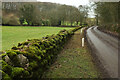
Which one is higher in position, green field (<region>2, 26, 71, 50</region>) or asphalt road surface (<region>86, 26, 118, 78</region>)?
green field (<region>2, 26, 71, 50</region>)

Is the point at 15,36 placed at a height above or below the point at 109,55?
above

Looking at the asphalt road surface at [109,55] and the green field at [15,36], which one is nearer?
the asphalt road surface at [109,55]

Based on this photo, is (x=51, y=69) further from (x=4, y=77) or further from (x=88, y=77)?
(x=4, y=77)


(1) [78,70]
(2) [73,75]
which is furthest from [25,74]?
(1) [78,70]

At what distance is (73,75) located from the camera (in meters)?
3.88

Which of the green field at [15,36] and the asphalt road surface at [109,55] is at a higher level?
the green field at [15,36]

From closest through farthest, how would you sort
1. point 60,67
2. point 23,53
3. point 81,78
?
1. point 23,53
2. point 81,78
3. point 60,67

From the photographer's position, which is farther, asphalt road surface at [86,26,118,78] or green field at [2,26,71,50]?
green field at [2,26,71,50]

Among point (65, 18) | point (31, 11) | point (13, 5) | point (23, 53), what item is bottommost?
point (23, 53)

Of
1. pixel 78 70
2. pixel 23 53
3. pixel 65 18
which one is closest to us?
pixel 23 53

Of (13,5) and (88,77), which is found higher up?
(13,5)

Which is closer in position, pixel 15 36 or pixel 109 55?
pixel 109 55

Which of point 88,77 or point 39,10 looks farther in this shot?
point 39,10

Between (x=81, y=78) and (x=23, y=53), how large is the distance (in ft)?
6.39
